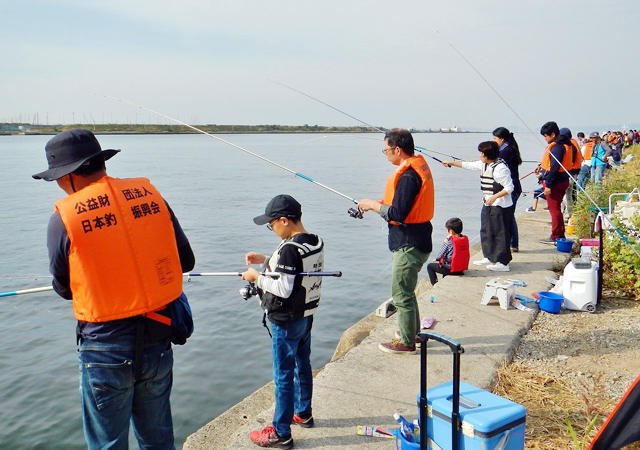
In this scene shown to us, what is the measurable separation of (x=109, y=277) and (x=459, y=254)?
536 centimetres

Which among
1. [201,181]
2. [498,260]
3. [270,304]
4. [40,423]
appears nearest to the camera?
[270,304]

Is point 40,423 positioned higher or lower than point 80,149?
lower

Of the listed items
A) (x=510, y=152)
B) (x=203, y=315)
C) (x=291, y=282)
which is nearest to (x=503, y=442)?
(x=291, y=282)

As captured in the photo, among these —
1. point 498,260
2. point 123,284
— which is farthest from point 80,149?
point 498,260

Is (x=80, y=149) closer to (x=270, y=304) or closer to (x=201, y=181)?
(x=270, y=304)

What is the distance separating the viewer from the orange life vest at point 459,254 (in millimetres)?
7008

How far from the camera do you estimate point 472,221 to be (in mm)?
17500

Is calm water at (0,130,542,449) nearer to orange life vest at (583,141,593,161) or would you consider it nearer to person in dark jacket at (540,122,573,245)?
person in dark jacket at (540,122,573,245)

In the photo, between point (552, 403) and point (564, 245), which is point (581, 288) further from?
point (564, 245)

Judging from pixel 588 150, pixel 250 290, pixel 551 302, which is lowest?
pixel 551 302

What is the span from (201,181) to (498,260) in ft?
77.6

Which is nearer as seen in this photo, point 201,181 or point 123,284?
point 123,284

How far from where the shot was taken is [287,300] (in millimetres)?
3328

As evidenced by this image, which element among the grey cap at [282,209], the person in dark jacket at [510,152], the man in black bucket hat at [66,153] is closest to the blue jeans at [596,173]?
the person in dark jacket at [510,152]
